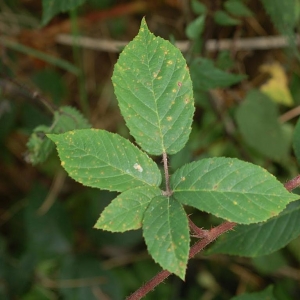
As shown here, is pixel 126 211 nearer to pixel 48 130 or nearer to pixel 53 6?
pixel 48 130

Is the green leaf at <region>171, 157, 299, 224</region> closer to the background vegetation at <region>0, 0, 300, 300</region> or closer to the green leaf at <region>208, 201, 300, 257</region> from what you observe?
the green leaf at <region>208, 201, 300, 257</region>

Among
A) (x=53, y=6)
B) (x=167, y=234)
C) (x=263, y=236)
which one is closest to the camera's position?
(x=167, y=234)

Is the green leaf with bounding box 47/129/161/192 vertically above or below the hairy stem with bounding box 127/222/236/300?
above

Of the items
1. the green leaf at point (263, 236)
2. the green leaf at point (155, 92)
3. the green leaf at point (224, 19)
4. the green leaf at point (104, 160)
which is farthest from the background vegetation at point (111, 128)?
the green leaf at point (104, 160)

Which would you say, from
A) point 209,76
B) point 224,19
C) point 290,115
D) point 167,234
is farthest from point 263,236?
Answer: point 290,115

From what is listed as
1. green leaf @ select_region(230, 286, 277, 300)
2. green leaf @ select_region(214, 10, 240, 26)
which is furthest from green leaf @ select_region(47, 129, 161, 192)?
green leaf @ select_region(214, 10, 240, 26)

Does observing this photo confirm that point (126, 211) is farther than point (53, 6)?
No

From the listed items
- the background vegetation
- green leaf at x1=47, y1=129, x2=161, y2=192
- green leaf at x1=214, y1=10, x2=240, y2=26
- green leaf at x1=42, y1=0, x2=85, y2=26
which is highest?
green leaf at x1=42, y1=0, x2=85, y2=26
